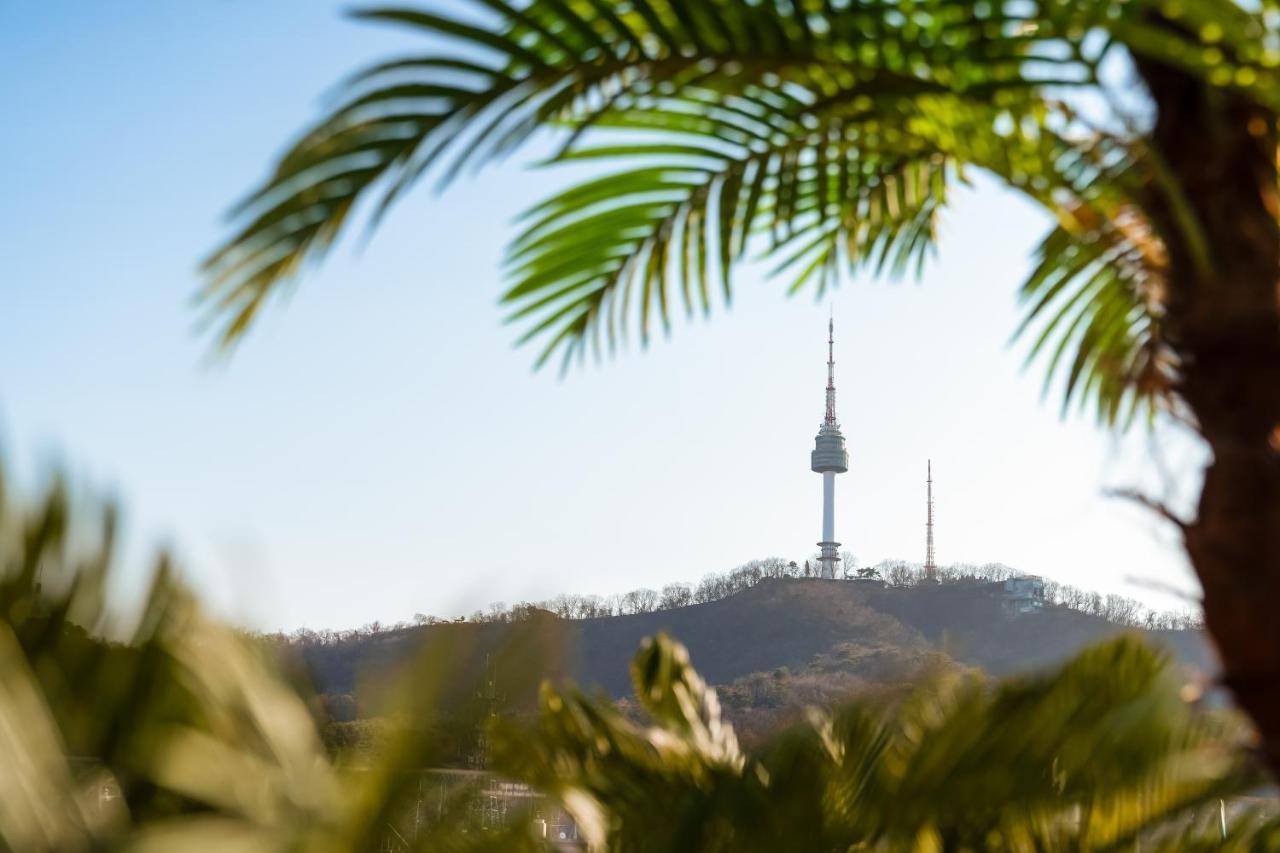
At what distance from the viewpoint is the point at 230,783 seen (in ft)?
2.31

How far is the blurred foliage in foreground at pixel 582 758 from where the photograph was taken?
0.71m

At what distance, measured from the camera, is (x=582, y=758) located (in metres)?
2.89

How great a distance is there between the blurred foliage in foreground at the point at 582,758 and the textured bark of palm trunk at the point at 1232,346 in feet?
0.55

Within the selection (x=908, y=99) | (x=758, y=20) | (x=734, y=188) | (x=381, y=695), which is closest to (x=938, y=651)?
(x=734, y=188)

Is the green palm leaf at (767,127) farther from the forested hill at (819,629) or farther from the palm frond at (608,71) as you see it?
the forested hill at (819,629)

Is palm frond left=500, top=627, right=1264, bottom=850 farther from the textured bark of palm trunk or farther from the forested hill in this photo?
the forested hill

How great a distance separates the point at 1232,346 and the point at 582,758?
6.36 ft

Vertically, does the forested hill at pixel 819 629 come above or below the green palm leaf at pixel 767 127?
below

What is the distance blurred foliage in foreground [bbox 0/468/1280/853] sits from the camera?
2.32ft

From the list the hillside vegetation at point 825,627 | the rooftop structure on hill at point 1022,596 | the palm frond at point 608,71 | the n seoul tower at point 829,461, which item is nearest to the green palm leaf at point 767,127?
the palm frond at point 608,71

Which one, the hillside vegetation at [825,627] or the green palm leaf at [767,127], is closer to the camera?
the green palm leaf at [767,127]

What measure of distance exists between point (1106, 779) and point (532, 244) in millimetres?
1444

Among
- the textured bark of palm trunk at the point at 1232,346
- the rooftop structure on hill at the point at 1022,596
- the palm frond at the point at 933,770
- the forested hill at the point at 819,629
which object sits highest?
the textured bark of palm trunk at the point at 1232,346

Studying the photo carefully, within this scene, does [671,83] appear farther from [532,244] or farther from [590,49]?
[532,244]
